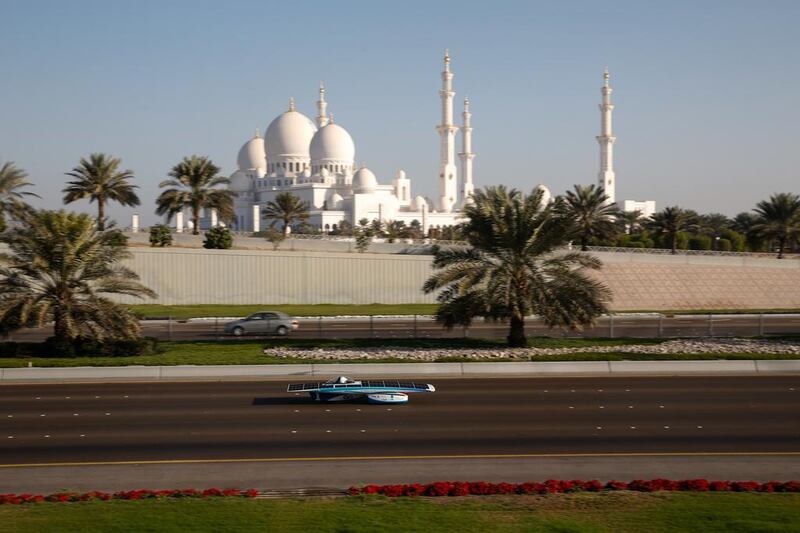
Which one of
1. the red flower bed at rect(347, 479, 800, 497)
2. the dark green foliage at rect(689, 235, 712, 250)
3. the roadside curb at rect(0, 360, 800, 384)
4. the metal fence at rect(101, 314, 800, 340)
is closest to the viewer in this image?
the red flower bed at rect(347, 479, 800, 497)

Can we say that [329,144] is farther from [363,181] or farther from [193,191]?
[193,191]

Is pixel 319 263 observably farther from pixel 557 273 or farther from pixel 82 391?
pixel 82 391

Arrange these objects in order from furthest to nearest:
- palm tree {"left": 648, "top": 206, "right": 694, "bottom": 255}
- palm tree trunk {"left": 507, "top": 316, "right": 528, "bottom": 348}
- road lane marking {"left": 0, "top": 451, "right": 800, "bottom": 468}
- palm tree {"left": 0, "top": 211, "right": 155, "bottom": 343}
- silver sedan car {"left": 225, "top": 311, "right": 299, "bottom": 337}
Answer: palm tree {"left": 648, "top": 206, "right": 694, "bottom": 255}, silver sedan car {"left": 225, "top": 311, "right": 299, "bottom": 337}, palm tree trunk {"left": 507, "top": 316, "right": 528, "bottom": 348}, palm tree {"left": 0, "top": 211, "right": 155, "bottom": 343}, road lane marking {"left": 0, "top": 451, "right": 800, "bottom": 468}

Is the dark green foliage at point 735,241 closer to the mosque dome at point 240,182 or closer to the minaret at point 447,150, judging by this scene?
the minaret at point 447,150

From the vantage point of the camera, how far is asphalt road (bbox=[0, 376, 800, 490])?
46.4ft

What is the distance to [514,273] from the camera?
2922cm

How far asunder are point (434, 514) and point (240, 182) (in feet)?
383

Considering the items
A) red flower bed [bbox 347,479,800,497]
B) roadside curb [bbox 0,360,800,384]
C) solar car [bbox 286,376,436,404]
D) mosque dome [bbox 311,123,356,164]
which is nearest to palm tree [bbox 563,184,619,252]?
roadside curb [bbox 0,360,800,384]

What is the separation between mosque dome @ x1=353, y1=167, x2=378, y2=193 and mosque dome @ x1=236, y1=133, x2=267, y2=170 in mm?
16439

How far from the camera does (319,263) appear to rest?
1956 inches

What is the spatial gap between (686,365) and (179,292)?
30.6 meters

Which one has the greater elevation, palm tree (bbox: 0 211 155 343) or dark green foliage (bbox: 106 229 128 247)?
dark green foliage (bbox: 106 229 128 247)

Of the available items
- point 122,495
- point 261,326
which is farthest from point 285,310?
point 122,495

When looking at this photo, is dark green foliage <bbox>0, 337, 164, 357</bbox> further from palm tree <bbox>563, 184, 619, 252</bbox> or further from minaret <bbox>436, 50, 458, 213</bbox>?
minaret <bbox>436, 50, 458, 213</bbox>
